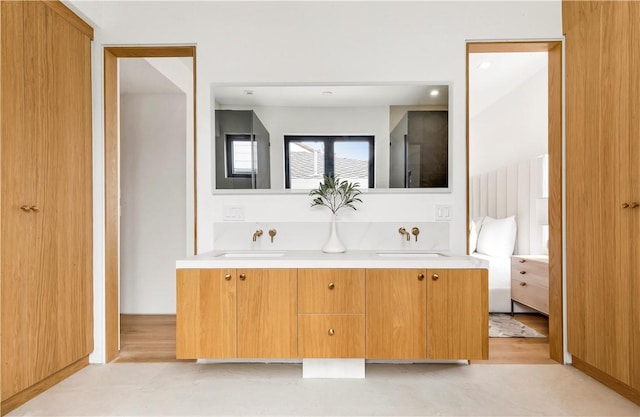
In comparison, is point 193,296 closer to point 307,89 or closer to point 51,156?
point 51,156

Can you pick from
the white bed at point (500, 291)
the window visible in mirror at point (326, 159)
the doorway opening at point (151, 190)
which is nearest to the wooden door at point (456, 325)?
the window visible in mirror at point (326, 159)

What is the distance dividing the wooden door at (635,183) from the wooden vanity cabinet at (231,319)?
1703mm

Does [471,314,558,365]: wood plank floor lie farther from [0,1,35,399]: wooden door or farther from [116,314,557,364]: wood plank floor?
[0,1,35,399]: wooden door

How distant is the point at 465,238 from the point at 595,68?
1228 millimetres

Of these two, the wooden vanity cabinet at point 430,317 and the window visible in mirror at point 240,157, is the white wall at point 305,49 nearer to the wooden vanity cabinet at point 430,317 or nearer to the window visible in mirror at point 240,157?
the window visible in mirror at point 240,157

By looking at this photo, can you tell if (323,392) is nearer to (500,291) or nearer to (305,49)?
(305,49)

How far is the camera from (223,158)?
255 centimetres

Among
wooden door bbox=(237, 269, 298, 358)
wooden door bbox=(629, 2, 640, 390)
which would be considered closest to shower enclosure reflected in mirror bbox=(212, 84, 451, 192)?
wooden door bbox=(237, 269, 298, 358)

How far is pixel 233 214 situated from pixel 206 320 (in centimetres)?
76

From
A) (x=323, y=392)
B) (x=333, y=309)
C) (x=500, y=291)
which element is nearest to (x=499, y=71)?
(x=500, y=291)

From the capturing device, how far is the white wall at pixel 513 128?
384 centimetres

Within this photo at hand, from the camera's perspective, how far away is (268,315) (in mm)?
2057

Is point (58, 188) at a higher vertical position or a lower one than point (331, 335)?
higher

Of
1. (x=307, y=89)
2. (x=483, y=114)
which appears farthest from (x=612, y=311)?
(x=483, y=114)
